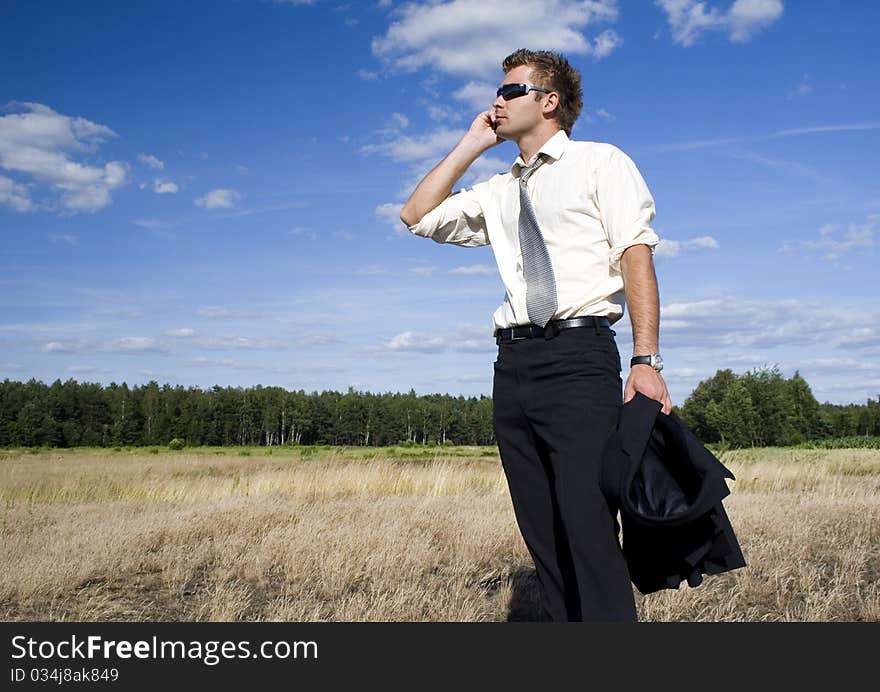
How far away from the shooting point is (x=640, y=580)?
2791 mm

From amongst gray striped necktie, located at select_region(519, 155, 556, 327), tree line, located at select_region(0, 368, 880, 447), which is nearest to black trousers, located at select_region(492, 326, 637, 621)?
gray striped necktie, located at select_region(519, 155, 556, 327)

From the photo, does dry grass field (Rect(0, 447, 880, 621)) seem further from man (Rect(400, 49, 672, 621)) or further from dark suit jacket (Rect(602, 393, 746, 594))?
dark suit jacket (Rect(602, 393, 746, 594))

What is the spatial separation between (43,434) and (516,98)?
108335mm

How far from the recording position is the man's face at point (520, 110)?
3027 mm

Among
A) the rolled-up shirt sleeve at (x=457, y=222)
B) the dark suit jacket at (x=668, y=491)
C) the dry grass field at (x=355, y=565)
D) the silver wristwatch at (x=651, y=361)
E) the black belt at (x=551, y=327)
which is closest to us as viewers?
the dark suit jacket at (x=668, y=491)

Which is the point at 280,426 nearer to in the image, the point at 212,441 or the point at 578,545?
the point at 212,441

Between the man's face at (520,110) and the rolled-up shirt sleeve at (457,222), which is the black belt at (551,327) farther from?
the man's face at (520,110)

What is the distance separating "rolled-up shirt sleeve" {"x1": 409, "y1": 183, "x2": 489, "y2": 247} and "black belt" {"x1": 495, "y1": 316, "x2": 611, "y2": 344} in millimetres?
632

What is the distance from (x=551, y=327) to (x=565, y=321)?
0.06 meters

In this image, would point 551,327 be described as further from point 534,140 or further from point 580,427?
point 534,140

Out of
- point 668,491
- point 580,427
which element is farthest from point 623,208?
point 668,491

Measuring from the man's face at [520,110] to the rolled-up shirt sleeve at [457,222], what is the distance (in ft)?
1.07

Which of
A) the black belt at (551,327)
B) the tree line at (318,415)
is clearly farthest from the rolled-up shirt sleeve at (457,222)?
the tree line at (318,415)

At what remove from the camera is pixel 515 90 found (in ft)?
9.98
